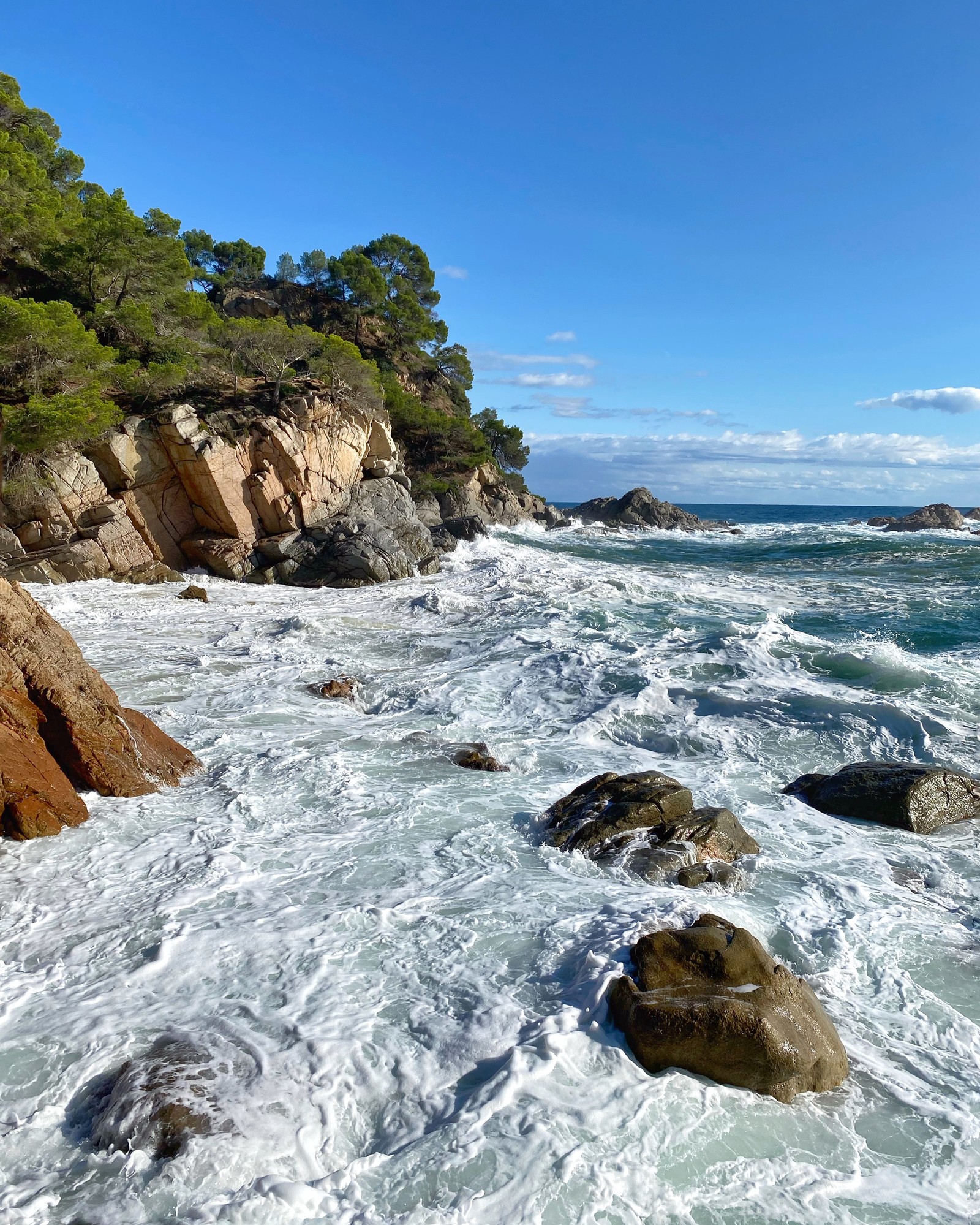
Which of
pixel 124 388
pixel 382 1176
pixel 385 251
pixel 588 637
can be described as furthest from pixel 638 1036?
pixel 385 251

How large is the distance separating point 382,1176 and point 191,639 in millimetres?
12970

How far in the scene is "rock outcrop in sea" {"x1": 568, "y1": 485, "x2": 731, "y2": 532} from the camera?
5631cm

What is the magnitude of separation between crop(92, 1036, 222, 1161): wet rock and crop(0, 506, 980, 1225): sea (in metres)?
0.06

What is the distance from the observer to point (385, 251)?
51406 mm

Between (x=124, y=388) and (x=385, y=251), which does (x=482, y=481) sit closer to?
(x=385, y=251)

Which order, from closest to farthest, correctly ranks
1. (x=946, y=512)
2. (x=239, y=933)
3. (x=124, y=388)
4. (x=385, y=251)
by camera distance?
(x=239, y=933) → (x=124, y=388) → (x=385, y=251) → (x=946, y=512)

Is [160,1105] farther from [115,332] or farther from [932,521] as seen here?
[932,521]

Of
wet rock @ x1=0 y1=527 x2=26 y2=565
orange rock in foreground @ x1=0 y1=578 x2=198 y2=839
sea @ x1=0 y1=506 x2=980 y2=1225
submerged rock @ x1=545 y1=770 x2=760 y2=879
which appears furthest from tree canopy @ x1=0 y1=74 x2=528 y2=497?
submerged rock @ x1=545 y1=770 x2=760 y2=879

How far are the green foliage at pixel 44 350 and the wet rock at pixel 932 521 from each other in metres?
53.2

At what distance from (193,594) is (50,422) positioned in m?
6.20

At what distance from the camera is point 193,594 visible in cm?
1972

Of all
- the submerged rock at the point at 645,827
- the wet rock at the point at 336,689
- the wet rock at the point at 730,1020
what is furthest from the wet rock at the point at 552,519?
the wet rock at the point at 730,1020

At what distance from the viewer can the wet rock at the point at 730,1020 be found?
4148 millimetres

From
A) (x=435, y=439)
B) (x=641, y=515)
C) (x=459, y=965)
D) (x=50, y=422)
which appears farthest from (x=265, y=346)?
(x=641, y=515)
